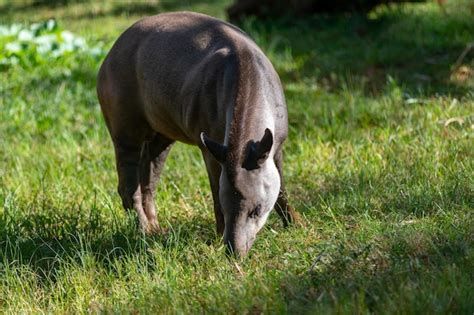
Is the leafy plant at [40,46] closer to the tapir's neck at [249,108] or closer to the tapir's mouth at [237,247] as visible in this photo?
the tapir's neck at [249,108]

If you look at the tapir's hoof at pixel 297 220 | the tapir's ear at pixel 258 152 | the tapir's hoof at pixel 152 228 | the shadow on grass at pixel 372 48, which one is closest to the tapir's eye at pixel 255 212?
the tapir's ear at pixel 258 152

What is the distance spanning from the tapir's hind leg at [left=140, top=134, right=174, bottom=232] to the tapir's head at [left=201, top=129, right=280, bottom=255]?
1716 mm

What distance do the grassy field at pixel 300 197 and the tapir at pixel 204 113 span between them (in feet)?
0.69

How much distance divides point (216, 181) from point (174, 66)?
0.93 metres

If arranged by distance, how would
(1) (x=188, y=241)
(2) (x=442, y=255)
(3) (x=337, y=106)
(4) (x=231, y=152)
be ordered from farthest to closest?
(3) (x=337, y=106)
(1) (x=188, y=241)
(4) (x=231, y=152)
(2) (x=442, y=255)

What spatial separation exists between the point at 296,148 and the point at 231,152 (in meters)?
2.66

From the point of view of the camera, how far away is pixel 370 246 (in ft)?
16.3

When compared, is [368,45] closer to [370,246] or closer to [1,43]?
[1,43]

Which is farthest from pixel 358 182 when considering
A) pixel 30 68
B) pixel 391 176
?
pixel 30 68

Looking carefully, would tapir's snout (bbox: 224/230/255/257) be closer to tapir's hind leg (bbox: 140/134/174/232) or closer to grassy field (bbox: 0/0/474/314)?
grassy field (bbox: 0/0/474/314)

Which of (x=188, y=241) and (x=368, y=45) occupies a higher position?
(x=188, y=241)

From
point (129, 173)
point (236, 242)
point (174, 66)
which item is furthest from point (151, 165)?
point (236, 242)

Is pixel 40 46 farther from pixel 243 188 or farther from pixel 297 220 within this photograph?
pixel 243 188

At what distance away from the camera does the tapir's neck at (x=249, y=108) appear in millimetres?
5305
